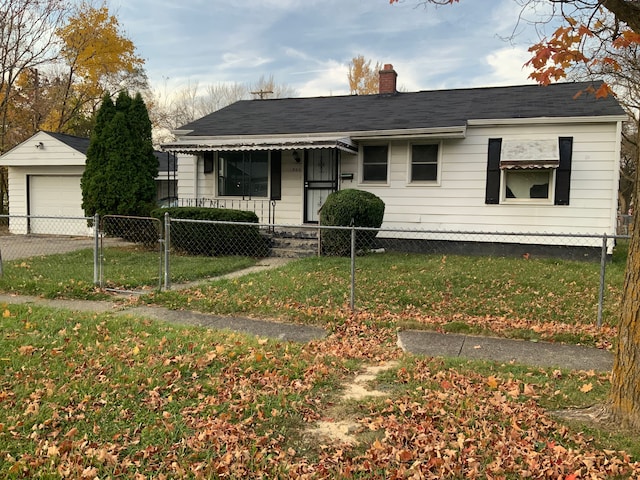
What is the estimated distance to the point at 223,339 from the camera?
16.6 feet

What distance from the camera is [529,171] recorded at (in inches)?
457

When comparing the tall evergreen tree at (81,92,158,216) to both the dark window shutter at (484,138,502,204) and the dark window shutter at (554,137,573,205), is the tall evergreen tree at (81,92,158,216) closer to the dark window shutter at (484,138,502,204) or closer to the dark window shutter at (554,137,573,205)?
the dark window shutter at (484,138,502,204)

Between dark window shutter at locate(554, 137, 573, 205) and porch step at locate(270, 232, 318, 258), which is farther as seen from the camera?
porch step at locate(270, 232, 318, 258)

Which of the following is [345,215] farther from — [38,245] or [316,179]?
[38,245]

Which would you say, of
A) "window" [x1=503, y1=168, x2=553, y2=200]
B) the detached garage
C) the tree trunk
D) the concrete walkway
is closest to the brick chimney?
"window" [x1=503, y1=168, x2=553, y2=200]

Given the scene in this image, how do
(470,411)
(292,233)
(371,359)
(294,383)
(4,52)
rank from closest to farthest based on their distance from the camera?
(470,411) < (294,383) < (371,359) < (292,233) < (4,52)

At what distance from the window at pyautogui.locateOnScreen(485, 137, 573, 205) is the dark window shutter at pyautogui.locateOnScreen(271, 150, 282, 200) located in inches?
219

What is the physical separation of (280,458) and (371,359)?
2.09 m

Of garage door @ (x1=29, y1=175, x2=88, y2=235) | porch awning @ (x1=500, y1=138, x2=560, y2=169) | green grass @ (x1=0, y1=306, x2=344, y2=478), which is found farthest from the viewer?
garage door @ (x1=29, y1=175, x2=88, y2=235)

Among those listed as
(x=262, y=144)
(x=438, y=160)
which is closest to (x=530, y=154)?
(x=438, y=160)

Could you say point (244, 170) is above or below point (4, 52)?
below

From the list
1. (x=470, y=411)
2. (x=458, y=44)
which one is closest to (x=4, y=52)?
(x=458, y=44)

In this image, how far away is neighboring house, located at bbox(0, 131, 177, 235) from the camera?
16.9 metres

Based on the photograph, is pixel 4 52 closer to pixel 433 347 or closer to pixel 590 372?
pixel 433 347
